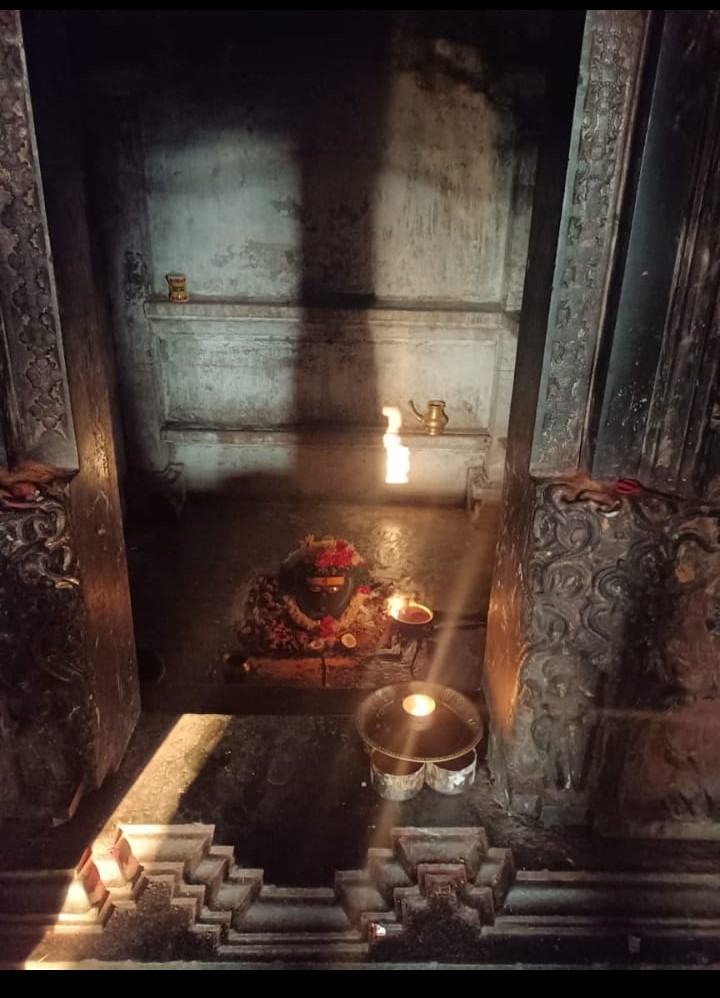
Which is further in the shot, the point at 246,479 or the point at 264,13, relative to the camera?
the point at 246,479

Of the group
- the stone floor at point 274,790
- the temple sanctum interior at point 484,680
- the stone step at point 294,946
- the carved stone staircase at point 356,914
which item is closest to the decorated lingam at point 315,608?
the stone floor at point 274,790

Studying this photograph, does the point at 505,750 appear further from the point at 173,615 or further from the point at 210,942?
the point at 173,615

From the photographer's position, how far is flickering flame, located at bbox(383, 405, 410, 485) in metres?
6.82

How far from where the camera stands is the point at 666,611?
2.48m

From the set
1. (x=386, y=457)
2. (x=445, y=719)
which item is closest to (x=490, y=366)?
(x=386, y=457)

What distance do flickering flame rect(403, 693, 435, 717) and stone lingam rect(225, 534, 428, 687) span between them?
167 cm

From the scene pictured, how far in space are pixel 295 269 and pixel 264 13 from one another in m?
1.91

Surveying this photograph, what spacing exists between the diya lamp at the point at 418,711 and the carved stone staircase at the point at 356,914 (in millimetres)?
468

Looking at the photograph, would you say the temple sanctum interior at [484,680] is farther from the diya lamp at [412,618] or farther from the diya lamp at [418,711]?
the diya lamp at [412,618]

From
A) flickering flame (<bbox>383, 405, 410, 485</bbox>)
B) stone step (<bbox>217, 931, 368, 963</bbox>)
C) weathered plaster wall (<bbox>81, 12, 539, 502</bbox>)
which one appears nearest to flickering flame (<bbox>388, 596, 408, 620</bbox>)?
flickering flame (<bbox>383, 405, 410, 485</bbox>)

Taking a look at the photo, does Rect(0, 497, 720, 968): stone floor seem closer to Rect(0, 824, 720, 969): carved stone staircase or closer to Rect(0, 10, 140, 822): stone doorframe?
Rect(0, 824, 720, 969): carved stone staircase

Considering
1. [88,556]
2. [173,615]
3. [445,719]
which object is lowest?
[173,615]

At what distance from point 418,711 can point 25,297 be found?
210cm

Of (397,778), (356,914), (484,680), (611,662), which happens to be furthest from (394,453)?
(356,914)
